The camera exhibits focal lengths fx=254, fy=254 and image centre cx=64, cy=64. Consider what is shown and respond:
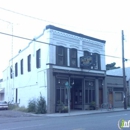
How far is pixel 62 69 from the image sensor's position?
2823 cm

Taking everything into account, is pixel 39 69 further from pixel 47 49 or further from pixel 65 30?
pixel 65 30

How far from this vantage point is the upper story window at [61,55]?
2852 centimetres

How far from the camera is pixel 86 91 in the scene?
102 ft

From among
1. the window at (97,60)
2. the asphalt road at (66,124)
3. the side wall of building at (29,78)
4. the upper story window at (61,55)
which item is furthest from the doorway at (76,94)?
the asphalt road at (66,124)

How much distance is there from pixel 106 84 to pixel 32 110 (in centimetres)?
1121

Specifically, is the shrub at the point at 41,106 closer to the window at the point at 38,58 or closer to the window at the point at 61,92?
the window at the point at 61,92

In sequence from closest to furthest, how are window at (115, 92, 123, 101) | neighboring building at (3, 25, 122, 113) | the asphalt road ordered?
the asphalt road
neighboring building at (3, 25, 122, 113)
window at (115, 92, 123, 101)

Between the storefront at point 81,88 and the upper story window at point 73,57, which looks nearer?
the storefront at point 81,88

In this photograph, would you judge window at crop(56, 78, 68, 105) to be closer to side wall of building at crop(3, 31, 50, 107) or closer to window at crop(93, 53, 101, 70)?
side wall of building at crop(3, 31, 50, 107)

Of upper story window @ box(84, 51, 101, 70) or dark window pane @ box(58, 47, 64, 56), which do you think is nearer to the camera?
dark window pane @ box(58, 47, 64, 56)

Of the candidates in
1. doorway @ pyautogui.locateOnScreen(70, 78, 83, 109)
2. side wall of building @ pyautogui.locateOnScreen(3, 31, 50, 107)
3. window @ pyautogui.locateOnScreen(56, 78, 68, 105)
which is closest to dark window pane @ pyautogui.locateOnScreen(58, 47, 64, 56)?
side wall of building @ pyautogui.locateOnScreen(3, 31, 50, 107)

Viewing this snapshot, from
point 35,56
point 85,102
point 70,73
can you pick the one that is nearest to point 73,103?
point 85,102

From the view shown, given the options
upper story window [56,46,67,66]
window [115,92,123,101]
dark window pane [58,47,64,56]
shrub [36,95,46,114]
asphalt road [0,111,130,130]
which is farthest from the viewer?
window [115,92,123,101]

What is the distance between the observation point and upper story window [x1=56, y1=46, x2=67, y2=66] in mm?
28525
